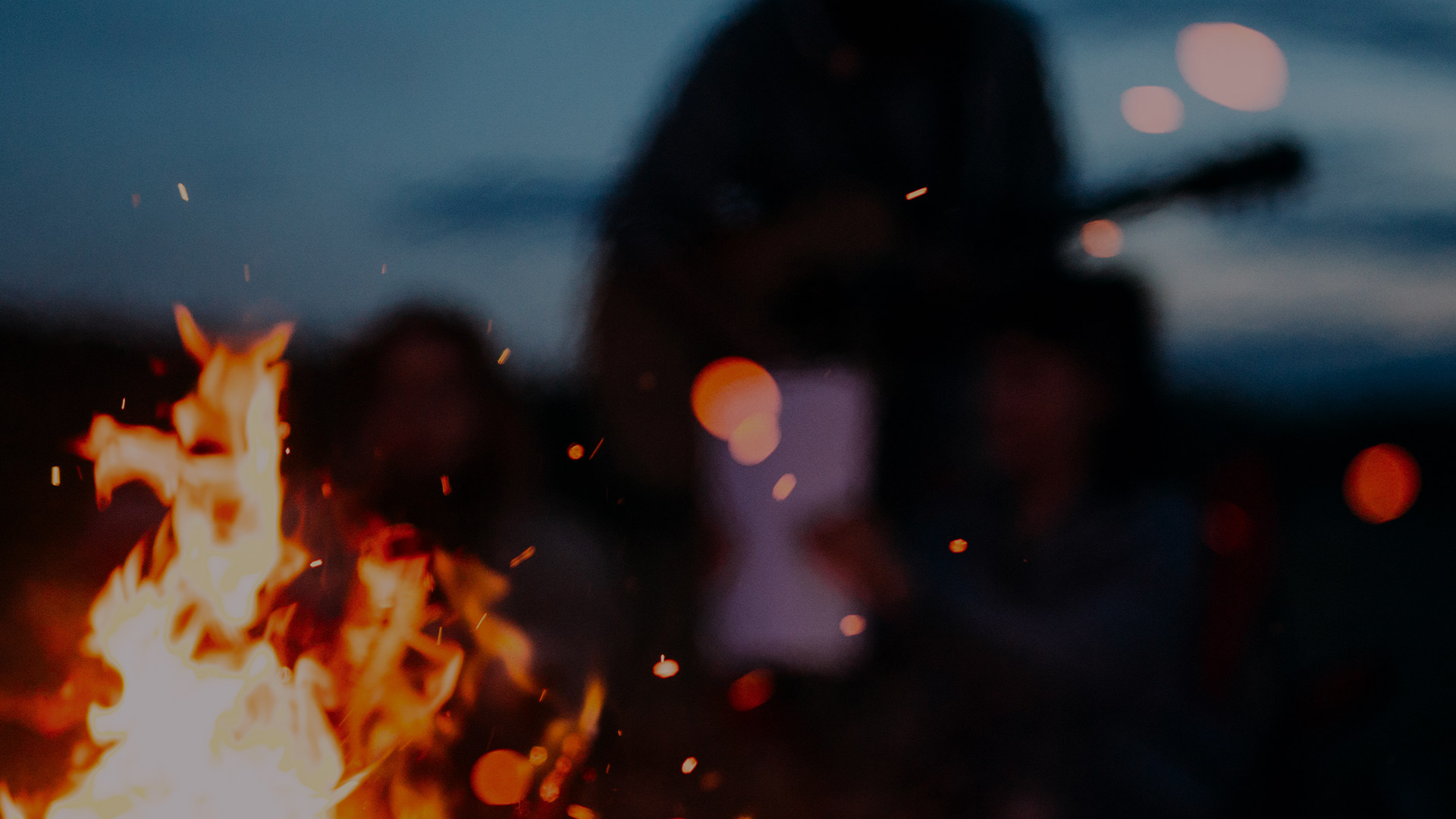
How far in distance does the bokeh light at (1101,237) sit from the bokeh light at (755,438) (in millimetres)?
721

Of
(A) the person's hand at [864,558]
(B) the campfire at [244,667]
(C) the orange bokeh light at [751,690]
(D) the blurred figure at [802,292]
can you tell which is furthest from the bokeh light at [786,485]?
(B) the campfire at [244,667]

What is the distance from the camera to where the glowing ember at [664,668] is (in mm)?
1855

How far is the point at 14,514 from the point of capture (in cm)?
190

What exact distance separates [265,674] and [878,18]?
1.69m

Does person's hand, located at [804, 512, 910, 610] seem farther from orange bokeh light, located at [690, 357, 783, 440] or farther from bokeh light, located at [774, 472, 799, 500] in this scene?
orange bokeh light, located at [690, 357, 783, 440]

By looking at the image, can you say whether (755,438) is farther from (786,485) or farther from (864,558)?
(864,558)

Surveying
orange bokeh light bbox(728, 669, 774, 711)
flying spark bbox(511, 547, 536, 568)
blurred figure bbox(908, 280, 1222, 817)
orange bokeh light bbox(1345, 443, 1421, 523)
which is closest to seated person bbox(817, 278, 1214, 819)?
blurred figure bbox(908, 280, 1222, 817)

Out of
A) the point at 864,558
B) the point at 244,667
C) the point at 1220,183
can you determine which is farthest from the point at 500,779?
the point at 1220,183

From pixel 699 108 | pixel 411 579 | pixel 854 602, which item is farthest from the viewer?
pixel 699 108

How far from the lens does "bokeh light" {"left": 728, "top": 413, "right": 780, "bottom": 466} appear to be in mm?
1872

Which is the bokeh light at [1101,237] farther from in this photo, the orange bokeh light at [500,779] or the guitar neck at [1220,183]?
the orange bokeh light at [500,779]

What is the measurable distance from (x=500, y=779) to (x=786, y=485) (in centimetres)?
88

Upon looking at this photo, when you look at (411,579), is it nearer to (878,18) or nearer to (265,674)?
(265,674)

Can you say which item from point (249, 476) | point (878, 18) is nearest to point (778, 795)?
point (249, 476)
